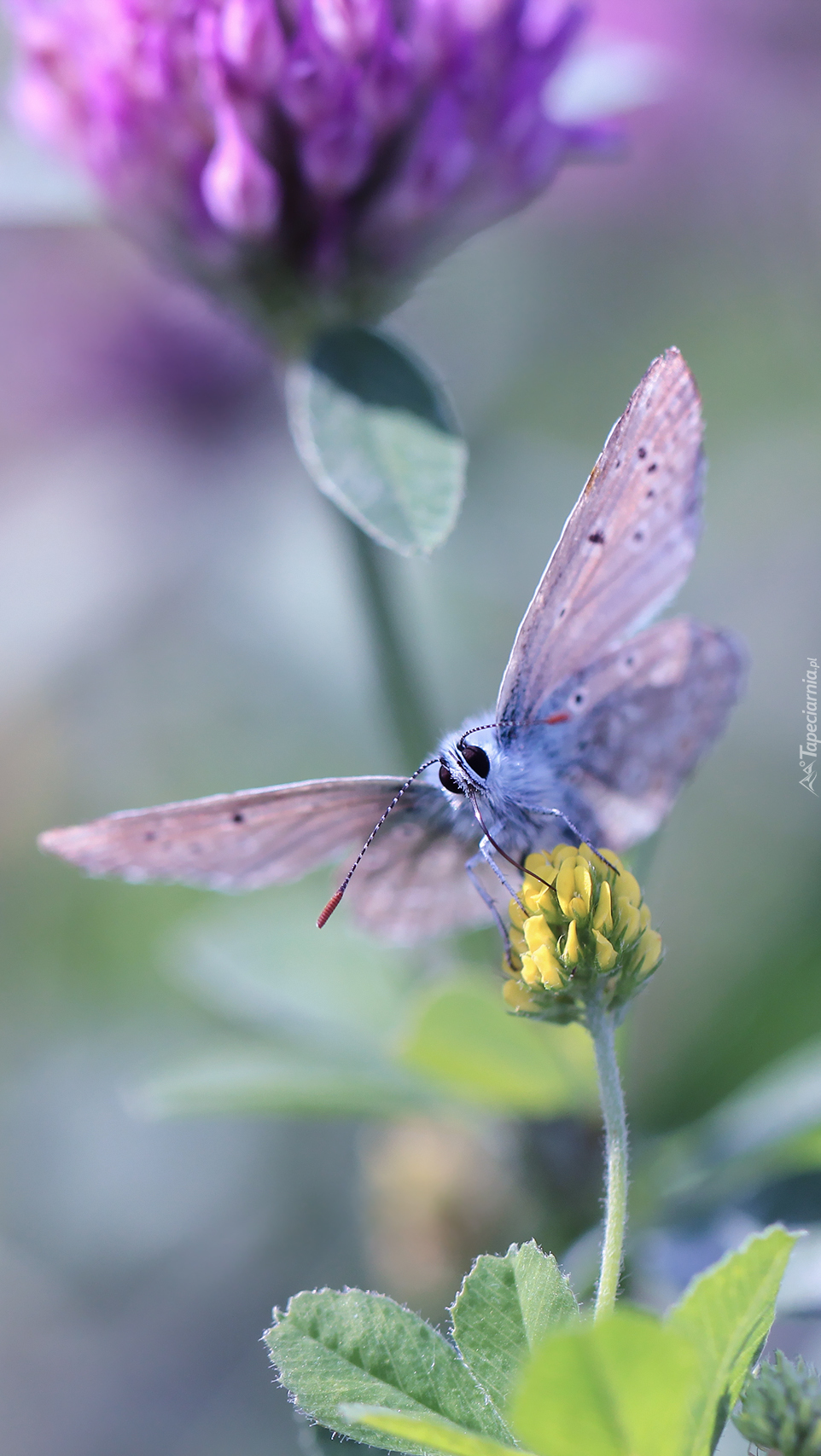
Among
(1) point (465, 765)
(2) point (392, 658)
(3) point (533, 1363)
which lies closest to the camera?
(3) point (533, 1363)

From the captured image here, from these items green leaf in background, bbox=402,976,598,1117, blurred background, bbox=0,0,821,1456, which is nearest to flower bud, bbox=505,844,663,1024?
green leaf in background, bbox=402,976,598,1117

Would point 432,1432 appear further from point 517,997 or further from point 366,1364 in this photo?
point 517,997

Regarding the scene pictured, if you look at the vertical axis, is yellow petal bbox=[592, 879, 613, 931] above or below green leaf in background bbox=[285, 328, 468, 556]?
below

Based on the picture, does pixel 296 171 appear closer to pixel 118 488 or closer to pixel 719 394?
pixel 118 488

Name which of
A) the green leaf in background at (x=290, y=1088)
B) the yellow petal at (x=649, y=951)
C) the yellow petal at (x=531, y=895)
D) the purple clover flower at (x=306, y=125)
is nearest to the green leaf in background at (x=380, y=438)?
the purple clover flower at (x=306, y=125)

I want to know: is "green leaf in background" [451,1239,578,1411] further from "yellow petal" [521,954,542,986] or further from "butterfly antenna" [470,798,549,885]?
"butterfly antenna" [470,798,549,885]

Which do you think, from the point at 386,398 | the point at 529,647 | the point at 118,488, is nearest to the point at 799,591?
the point at 118,488

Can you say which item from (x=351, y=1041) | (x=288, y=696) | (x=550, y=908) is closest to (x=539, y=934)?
(x=550, y=908)
